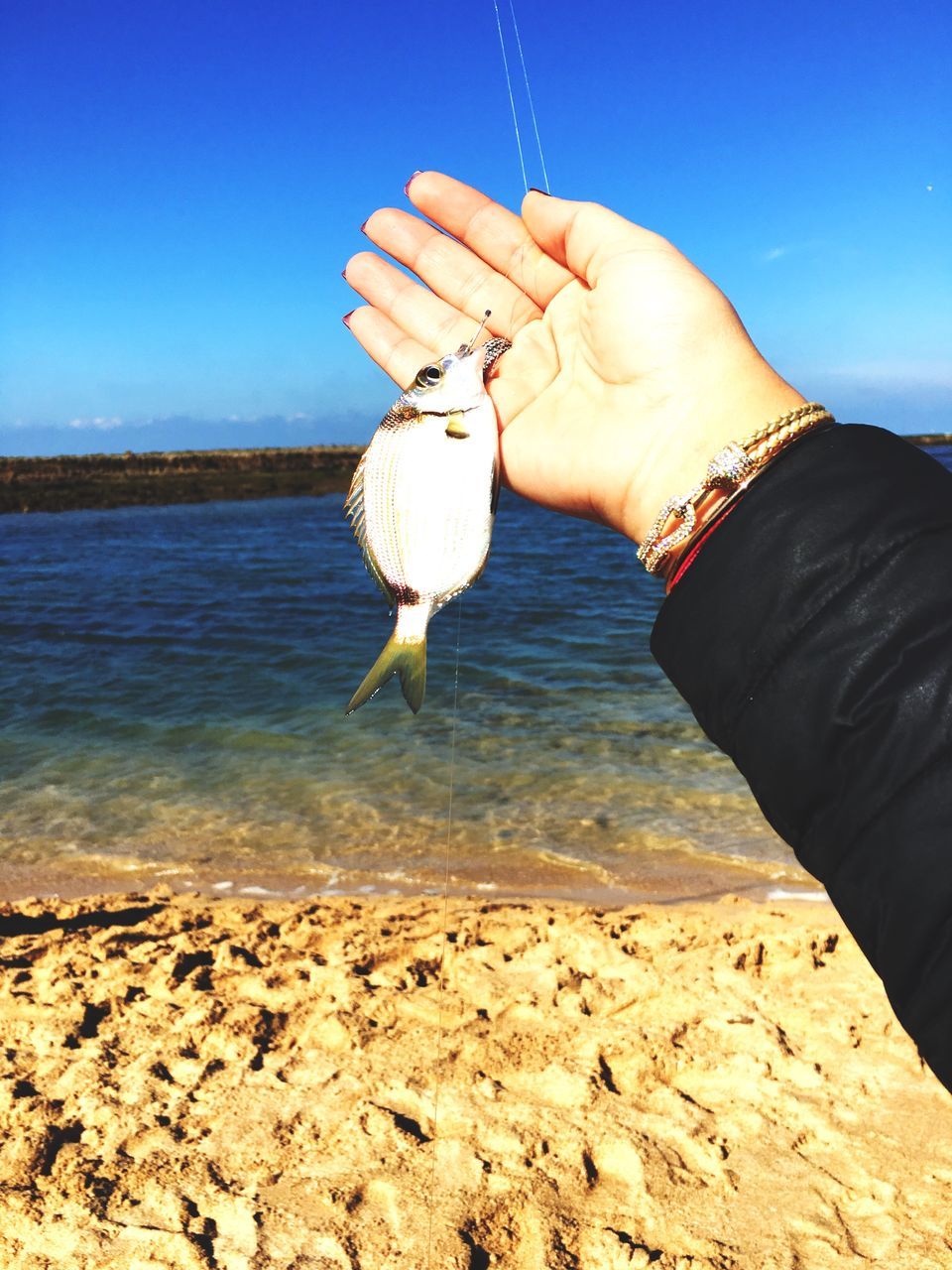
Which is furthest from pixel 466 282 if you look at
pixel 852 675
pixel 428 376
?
pixel 852 675

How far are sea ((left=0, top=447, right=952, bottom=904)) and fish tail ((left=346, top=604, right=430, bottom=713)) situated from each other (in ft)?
3.18

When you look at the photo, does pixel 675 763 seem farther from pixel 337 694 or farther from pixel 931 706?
pixel 931 706

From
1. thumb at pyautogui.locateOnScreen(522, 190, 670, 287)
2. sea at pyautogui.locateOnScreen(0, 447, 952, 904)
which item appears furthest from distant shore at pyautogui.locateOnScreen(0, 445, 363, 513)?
thumb at pyautogui.locateOnScreen(522, 190, 670, 287)

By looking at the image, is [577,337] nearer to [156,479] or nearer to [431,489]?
[431,489]

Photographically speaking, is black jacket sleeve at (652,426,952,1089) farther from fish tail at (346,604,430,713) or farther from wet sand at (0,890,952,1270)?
wet sand at (0,890,952,1270)

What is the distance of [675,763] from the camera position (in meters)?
8.77

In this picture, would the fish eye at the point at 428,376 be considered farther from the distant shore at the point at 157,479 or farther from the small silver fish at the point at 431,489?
the distant shore at the point at 157,479

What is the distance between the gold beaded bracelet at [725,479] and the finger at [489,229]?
3.87ft

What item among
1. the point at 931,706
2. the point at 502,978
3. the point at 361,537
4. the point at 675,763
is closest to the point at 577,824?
the point at 675,763

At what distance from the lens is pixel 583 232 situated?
282 centimetres

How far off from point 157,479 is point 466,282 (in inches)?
1791

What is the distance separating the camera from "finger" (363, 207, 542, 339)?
128 inches

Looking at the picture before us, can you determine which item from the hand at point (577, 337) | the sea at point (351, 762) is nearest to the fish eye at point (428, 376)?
the hand at point (577, 337)

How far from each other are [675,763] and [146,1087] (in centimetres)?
565
